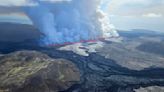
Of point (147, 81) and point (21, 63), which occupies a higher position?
point (21, 63)

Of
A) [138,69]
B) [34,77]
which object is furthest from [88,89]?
[138,69]

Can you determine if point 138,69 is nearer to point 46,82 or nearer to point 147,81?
point 147,81

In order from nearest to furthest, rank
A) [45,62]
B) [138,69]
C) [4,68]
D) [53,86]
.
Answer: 1. [53,86]
2. [4,68]
3. [45,62]
4. [138,69]

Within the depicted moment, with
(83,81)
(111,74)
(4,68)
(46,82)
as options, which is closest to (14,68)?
(4,68)

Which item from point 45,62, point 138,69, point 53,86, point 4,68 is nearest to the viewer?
point 53,86

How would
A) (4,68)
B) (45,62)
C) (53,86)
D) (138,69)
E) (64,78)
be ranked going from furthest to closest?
(138,69), (45,62), (4,68), (64,78), (53,86)

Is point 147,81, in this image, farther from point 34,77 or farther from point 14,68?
point 14,68

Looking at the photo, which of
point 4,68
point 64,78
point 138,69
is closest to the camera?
point 64,78

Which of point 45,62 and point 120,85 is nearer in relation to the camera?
point 120,85

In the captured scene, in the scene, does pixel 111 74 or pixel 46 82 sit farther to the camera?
pixel 111 74
